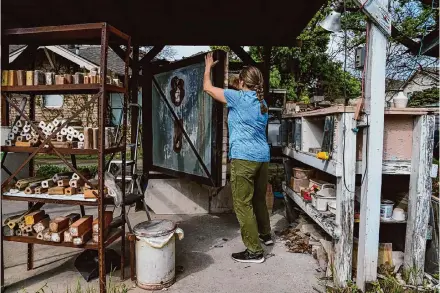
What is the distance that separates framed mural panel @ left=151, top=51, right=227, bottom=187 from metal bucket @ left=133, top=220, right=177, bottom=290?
4.18ft

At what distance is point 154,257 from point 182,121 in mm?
2419

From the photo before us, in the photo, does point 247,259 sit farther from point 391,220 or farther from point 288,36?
point 288,36

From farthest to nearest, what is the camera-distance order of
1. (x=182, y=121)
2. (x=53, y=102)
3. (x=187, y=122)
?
(x=53, y=102) → (x=182, y=121) → (x=187, y=122)

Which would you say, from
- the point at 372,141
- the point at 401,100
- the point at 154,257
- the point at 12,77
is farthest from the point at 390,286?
the point at 12,77

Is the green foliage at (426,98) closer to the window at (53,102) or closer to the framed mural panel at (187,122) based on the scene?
the framed mural panel at (187,122)

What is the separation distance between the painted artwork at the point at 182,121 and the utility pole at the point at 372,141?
195 centimetres

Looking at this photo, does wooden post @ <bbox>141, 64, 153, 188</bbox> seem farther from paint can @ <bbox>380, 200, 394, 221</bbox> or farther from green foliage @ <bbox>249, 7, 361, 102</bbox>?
green foliage @ <bbox>249, 7, 361, 102</bbox>

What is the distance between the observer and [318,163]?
3.67m

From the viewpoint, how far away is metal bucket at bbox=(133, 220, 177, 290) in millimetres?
3033

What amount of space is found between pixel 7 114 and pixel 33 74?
588 mm

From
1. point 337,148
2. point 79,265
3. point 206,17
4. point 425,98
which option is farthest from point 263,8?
point 425,98

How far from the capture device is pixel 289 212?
5148mm

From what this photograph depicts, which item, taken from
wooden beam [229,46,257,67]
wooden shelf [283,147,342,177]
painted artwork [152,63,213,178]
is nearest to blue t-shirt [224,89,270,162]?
wooden shelf [283,147,342,177]

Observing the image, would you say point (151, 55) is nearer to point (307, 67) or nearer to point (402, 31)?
point (402, 31)
